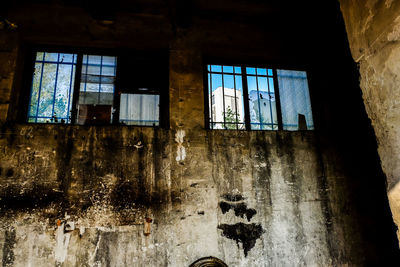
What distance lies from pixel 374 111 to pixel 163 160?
270cm

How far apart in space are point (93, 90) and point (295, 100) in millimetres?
3438

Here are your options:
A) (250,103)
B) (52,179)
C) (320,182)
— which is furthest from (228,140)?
(52,179)

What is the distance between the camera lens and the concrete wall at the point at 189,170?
359cm

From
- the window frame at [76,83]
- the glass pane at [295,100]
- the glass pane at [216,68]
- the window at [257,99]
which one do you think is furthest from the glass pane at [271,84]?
the window frame at [76,83]

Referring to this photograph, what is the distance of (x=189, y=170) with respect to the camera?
157 inches

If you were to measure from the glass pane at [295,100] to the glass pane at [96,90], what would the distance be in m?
2.93

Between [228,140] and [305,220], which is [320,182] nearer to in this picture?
[305,220]

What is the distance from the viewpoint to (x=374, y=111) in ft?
7.07

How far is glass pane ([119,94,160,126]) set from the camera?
432cm

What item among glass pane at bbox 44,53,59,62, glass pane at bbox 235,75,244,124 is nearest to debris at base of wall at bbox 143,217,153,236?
glass pane at bbox 235,75,244,124

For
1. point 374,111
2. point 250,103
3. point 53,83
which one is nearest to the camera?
point 374,111

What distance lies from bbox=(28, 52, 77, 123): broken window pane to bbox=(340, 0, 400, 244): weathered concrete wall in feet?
12.7

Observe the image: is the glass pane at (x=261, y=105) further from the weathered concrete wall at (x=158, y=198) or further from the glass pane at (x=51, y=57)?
the glass pane at (x=51, y=57)

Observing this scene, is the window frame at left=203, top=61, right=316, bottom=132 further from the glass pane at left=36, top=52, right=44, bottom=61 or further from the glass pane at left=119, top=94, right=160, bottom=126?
the glass pane at left=36, top=52, right=44, bottom=61
